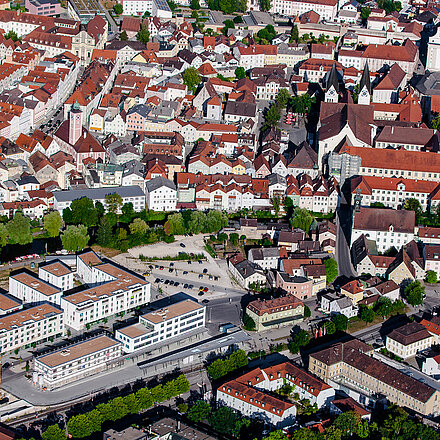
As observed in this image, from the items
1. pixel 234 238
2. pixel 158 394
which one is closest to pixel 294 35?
pixel 234 238

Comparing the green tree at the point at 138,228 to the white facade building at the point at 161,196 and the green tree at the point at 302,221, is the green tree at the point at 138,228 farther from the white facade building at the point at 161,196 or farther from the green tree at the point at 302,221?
the green tree at the point at 302,221

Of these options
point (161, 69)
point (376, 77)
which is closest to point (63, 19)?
point (161, 69)

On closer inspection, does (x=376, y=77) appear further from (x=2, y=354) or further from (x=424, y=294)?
(x=2, y=354)

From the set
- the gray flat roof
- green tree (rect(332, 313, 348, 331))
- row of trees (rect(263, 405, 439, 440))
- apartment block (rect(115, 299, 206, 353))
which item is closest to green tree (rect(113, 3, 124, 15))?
the gray flat roof

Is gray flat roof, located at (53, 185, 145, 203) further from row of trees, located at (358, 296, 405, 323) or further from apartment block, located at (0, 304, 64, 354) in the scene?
row of trees, located at (358, 296, 405, 323)

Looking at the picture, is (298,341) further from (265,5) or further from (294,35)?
(265,5)

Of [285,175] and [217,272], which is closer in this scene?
[217,272]

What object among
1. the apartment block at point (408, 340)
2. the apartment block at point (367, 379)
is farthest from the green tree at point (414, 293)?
the apartment block at point (367, 379)
